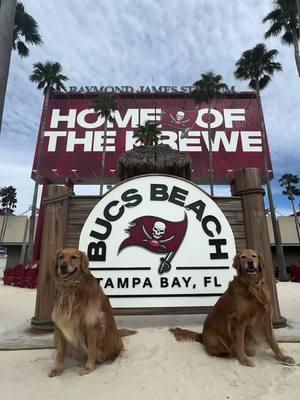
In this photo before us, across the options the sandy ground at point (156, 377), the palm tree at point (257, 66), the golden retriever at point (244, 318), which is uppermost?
the palm tree at point (257, 66)

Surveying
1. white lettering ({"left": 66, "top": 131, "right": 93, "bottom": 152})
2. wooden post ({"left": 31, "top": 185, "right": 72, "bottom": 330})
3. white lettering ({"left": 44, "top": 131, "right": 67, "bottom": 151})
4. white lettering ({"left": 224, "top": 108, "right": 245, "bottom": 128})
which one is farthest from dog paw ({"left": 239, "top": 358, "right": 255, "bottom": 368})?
white lettering ({"left": 224, "top": 108, "right": 245, "bottom": 128})

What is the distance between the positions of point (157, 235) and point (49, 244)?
1856mm

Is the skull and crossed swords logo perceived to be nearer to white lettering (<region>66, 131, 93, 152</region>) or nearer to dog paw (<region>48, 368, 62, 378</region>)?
dog paw (<region>48, 368, 62, 378</region>)

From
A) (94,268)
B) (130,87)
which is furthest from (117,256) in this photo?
(130,87)

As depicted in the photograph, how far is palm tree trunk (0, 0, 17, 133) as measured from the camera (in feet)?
21.9

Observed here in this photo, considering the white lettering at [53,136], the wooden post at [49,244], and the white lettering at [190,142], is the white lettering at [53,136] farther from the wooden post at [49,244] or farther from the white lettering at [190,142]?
the wooden post at [49,244]

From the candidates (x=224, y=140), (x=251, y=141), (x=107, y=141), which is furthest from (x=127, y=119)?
(x=251, y=141)

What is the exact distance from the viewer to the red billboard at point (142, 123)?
105 feet

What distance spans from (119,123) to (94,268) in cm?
3139

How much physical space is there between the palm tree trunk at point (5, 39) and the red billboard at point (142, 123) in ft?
82.0

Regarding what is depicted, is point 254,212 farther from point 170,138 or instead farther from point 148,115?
point 148,115

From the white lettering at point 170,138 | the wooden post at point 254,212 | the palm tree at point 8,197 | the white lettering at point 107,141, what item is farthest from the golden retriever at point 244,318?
the palm tree at point 8,197

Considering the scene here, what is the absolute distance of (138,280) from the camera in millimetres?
4793

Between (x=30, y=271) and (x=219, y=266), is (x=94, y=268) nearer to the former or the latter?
(x=219, y=266)
